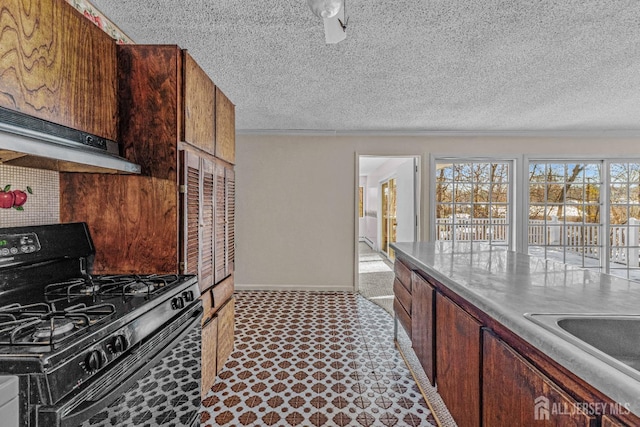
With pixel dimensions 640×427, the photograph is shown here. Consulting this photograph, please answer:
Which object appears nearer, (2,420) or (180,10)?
(2,420)

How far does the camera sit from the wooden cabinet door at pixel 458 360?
1.28 m

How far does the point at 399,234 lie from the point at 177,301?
5.35 m

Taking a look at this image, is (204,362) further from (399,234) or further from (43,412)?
Result: (399,234)

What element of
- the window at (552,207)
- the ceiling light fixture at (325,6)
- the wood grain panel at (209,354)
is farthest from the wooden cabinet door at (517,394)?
the window at (552,207)

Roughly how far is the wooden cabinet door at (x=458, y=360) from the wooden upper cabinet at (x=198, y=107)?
5.42ft

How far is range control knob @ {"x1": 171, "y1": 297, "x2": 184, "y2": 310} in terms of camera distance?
4.74 ft

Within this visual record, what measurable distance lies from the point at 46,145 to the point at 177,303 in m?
0.79

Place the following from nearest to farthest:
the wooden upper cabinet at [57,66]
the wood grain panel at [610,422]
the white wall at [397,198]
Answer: the wood grain panel at [610,422], the wooden upper cabinet at [57,66], the white wall at [397,198]

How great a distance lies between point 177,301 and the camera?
58.3 inches

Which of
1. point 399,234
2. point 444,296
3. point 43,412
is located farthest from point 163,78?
point 399,234

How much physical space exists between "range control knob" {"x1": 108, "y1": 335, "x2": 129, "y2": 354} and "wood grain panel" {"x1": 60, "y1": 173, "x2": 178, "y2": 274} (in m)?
0.74

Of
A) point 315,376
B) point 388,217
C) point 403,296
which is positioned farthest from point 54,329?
point 388,217

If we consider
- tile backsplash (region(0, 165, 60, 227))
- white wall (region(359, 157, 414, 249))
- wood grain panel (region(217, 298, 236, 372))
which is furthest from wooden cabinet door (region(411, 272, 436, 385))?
white wall (region(359, 157, 414, 249))

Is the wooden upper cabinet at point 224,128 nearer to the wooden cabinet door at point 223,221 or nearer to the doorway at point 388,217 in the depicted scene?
the wooden cabinet door at point 223,221
